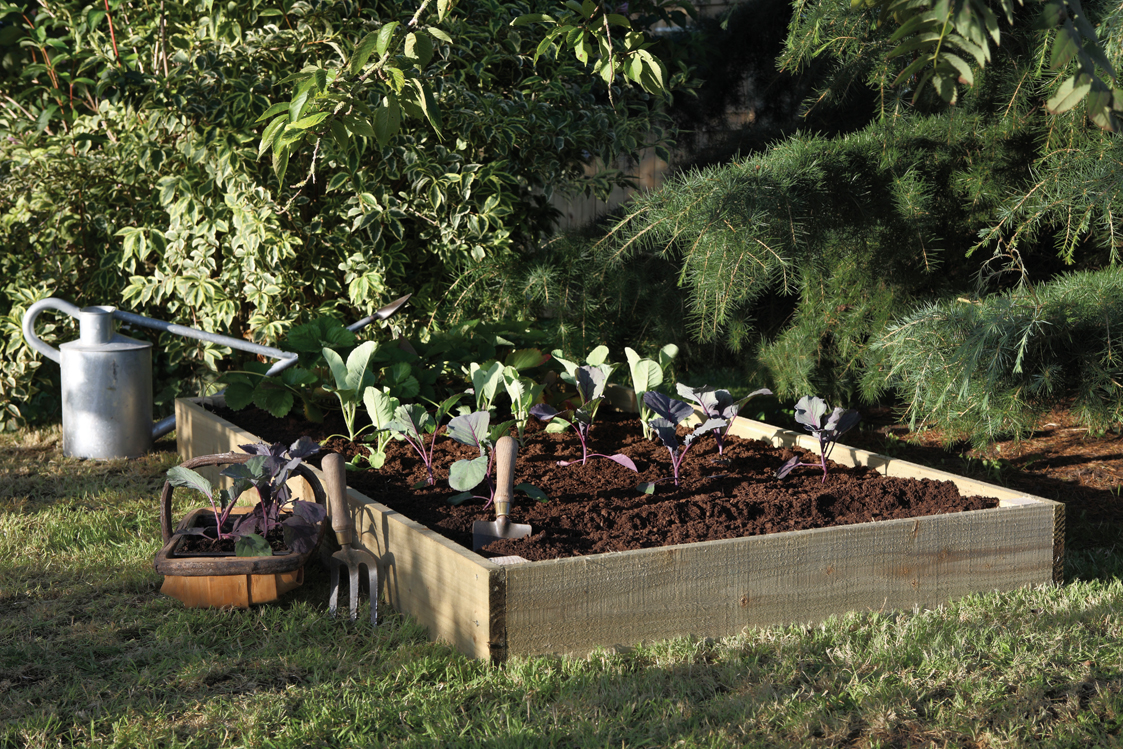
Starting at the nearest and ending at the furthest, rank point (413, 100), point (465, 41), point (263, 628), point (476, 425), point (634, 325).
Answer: point (413, 100)
point (263, 628)
point (476, 425)
point (465, 41)
point (634, 325)

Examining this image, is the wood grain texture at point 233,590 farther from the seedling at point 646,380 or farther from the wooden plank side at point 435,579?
the seedling at point 646,380

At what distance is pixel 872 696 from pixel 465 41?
3.02 meters

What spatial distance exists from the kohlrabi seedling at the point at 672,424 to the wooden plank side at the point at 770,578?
0.52 m

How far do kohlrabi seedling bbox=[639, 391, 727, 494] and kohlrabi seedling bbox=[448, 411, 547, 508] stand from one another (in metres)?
0.37

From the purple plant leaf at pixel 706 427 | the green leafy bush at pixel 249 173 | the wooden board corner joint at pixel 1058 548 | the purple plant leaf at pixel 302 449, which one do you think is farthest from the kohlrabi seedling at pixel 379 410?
the wooden board corner joint at pixel 1058 548

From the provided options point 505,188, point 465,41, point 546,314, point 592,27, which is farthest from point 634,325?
point 592,27

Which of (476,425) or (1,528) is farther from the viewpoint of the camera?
(1,528)

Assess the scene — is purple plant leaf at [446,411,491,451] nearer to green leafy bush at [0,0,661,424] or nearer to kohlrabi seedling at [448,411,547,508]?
kohlrabi seedling at [448,411,547,508]

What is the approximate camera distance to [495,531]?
2258 mm

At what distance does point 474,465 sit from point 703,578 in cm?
64

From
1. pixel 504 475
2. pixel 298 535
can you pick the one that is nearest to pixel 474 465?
pixel 504 475

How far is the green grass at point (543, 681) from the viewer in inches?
68.1

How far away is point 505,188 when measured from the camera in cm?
429

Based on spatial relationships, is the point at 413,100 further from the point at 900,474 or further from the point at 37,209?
the point at 37,209
